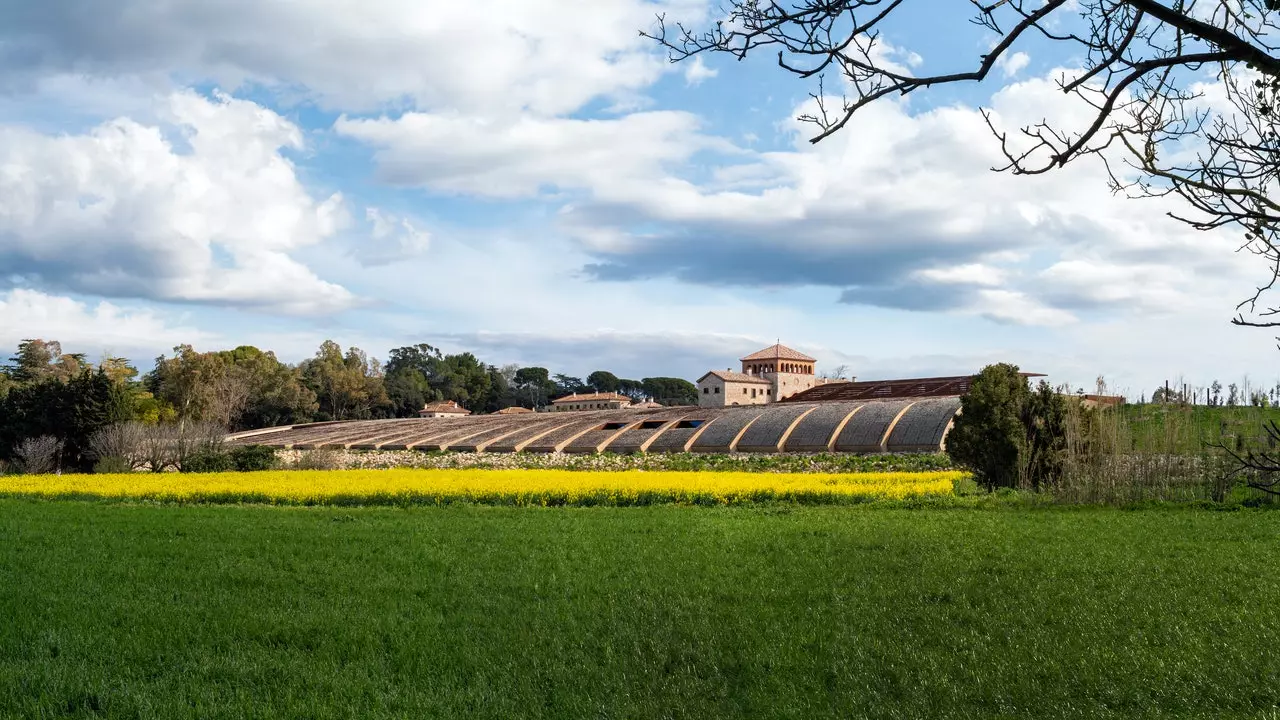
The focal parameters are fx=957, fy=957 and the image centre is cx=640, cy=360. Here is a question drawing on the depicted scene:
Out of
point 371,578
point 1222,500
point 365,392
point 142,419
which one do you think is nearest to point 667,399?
point 365,392

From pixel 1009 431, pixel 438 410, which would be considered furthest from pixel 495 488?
pixel 438 410

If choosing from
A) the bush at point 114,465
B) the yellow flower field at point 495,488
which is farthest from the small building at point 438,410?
the yellow flower field at point 495,488

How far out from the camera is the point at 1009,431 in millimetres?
19672

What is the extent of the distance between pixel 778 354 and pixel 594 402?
70.2 ft

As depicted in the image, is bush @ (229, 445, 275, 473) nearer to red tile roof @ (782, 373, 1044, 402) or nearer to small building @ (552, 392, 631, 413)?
red tile roof @ (782, 373, 1044, 402)

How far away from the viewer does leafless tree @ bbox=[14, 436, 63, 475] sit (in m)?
30.8

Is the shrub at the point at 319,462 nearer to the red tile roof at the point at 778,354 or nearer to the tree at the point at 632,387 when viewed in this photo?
the red tile roof at the point at 778,354

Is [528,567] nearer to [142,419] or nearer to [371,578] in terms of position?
[371,578]

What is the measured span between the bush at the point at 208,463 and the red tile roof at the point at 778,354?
43338mm

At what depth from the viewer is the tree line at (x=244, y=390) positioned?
32.7m

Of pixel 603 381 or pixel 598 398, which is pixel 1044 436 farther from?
pixel 603 381

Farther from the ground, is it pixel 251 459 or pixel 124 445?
pixel 124 445

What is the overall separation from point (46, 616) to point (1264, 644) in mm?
9895

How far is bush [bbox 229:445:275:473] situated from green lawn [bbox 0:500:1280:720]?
1752 centimetres
